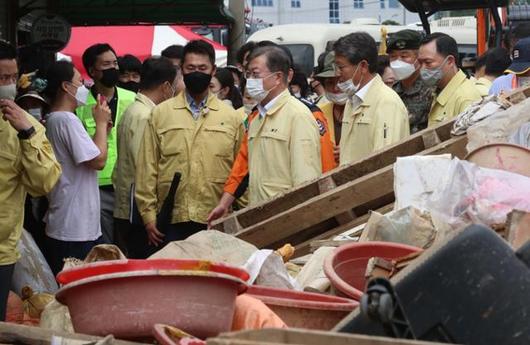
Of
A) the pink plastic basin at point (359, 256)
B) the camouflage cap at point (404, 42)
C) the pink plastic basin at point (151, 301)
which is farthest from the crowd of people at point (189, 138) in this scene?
the pink plastic basin at point (151, 301)

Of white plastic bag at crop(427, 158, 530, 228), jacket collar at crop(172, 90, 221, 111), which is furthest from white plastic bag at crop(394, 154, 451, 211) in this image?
A: jacket collar at crop(172, 90, 221, 111)

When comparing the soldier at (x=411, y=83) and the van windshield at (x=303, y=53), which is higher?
the soldier at (x=411, y=83)

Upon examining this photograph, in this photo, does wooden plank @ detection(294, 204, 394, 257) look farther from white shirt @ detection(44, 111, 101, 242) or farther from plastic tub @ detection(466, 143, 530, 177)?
white shirt @ detection(44, 111, 101, 242)

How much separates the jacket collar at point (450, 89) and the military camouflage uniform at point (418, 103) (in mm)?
321

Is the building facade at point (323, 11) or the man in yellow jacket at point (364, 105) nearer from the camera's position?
the man in yellow jacket at point (364, 105)

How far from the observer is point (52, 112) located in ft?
26.5

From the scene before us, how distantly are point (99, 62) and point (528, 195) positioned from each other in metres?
4.73

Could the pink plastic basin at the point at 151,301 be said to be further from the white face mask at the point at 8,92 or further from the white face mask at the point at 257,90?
the white face mask at the point at 257,90

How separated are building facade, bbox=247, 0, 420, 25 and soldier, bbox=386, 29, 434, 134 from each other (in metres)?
60.8

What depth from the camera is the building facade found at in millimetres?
74331

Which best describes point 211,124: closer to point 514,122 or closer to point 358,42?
point 358,42

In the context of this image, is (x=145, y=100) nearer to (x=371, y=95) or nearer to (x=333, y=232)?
(x=371, y=95)

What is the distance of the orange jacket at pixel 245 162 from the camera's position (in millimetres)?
8047

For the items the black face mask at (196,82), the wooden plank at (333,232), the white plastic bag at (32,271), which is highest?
the black face mask at (196,82)
